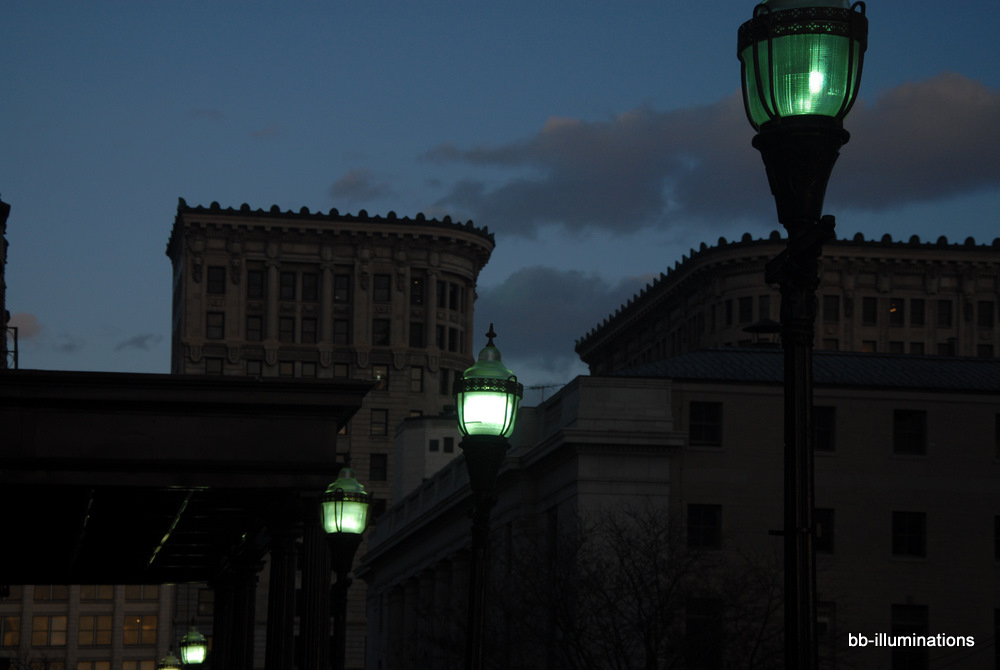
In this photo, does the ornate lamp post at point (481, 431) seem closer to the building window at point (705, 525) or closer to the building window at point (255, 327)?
the building window at point (705, 525)

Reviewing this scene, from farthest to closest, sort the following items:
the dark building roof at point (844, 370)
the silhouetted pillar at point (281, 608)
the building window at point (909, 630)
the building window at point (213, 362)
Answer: the building window at point (213, 362) < the dark building roof at point (844, 370) < the building window at point (909, 630) < the silhouetted pillar at point (281, 608)

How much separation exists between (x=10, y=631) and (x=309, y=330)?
37403 mm

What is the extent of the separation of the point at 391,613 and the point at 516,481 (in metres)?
32.1

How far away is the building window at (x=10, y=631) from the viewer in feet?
474

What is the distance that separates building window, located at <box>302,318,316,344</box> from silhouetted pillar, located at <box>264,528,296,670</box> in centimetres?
11130

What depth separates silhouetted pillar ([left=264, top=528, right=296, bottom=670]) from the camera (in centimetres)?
2841

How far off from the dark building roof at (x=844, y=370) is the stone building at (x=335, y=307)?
69.1 metres

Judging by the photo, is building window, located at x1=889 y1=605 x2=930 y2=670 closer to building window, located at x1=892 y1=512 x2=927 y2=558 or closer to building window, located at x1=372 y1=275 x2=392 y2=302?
building window, located at x1=892 y1=512 x2=927 y2=558

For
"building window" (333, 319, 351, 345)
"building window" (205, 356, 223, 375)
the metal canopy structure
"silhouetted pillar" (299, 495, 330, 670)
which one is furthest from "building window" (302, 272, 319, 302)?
the metal canopy structure

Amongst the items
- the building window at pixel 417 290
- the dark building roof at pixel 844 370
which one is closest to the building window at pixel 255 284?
the building window at pixel 417 290

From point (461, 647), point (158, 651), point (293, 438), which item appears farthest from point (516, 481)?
point (158, 651)

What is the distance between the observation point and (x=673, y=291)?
149 m

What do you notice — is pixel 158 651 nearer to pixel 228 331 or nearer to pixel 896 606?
pixel 228 331

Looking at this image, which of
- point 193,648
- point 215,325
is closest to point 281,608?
point 193,648
